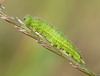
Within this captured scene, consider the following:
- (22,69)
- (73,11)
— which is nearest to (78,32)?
(73,11)

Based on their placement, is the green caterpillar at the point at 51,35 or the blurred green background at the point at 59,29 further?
the blurred green background at the point at 59,29

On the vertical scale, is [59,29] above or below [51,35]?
above

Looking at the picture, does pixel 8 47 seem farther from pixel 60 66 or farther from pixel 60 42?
pixel 60 42

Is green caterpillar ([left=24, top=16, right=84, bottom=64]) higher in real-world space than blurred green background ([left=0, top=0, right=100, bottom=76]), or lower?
lower

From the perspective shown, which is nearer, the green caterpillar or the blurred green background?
the green caterpillar
